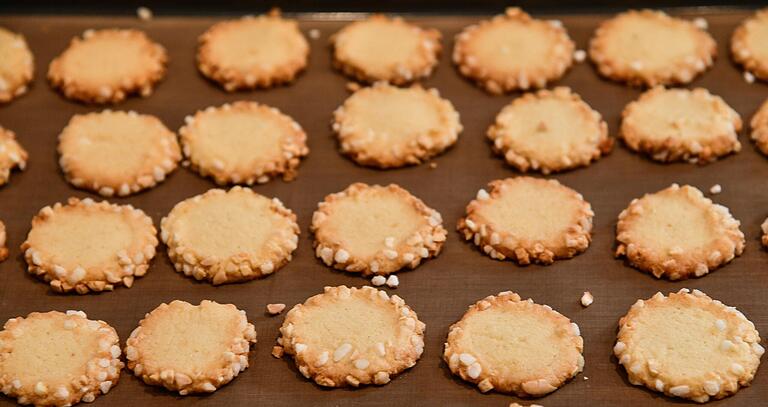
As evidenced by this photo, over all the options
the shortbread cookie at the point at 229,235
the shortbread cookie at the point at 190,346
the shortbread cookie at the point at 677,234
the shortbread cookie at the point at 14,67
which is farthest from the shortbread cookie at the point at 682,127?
the shortbread cookie at the point at 14,67

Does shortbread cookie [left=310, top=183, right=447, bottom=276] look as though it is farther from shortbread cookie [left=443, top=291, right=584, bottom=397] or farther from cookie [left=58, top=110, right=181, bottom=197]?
cookie [left=58, top=110, right=181, bottom=197]

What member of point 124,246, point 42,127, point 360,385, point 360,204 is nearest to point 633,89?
point 360,204

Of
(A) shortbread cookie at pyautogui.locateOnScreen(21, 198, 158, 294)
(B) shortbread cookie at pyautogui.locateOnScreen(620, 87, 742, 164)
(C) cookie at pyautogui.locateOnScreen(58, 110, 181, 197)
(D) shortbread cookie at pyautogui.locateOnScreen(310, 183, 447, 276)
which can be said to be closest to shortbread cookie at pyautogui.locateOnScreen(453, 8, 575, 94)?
(B) shortbread cookie at pyautogui.locateOnScreen(620, 87, 742, 164)

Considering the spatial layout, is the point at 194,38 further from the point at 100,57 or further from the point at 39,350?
the point at 39,350

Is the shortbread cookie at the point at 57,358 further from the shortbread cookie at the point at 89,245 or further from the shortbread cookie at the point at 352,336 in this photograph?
the shortbread cookie at the point at 352,336

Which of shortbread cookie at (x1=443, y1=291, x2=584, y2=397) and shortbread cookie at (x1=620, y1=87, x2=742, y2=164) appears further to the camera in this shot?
shortbread cookie at (x1=620, y1=87, x2=742, y2=164)

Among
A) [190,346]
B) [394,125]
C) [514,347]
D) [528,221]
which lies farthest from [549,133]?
[190,346]

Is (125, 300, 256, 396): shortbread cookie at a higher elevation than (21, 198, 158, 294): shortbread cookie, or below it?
below

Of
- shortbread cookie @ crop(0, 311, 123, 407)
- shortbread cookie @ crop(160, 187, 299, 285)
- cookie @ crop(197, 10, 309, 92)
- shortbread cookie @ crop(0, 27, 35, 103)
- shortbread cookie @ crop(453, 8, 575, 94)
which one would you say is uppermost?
shortbread cookie @ crop(453, 8, 575, 94)

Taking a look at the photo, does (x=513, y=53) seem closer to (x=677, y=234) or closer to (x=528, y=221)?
(x=528, y=221)
